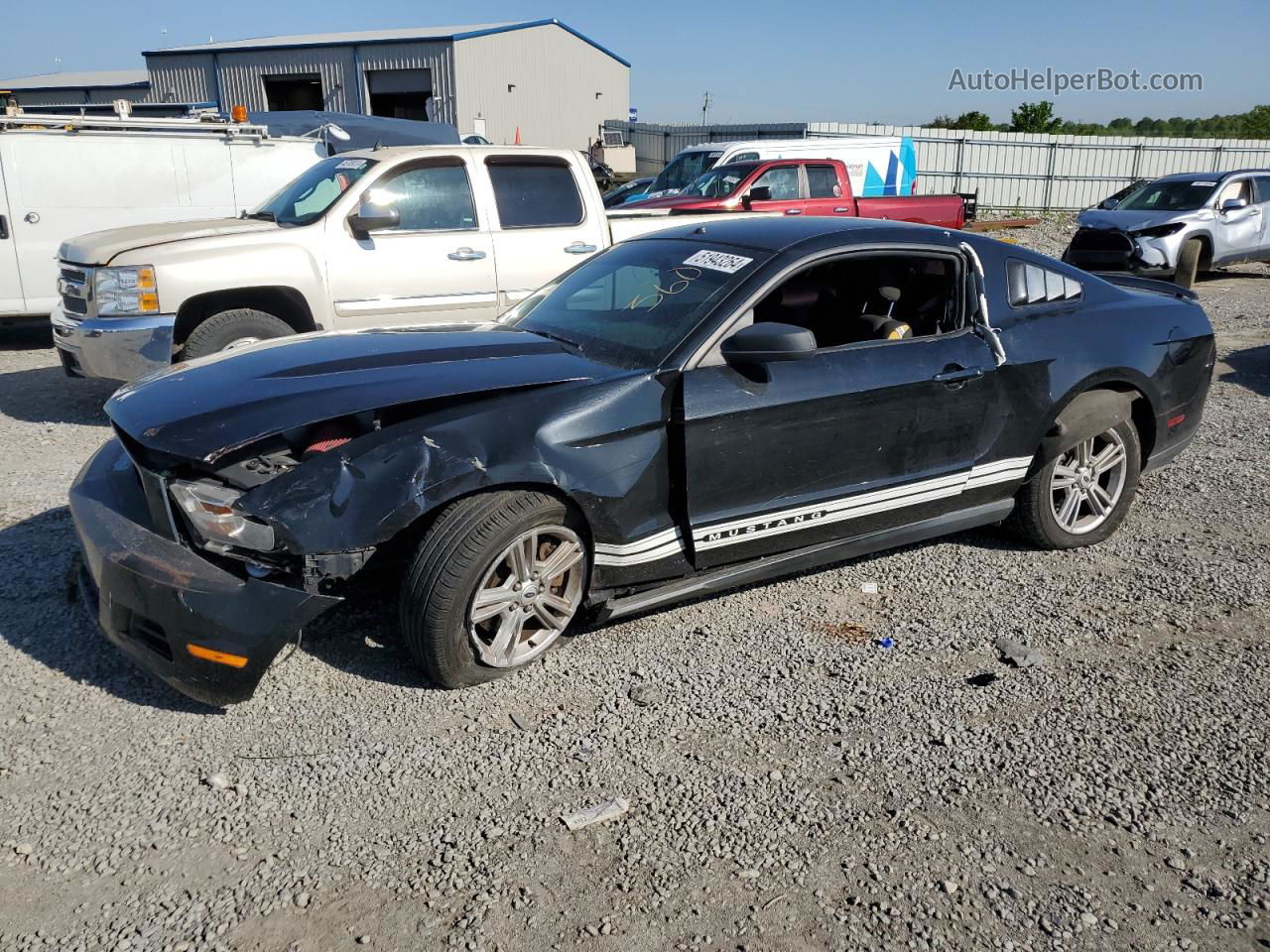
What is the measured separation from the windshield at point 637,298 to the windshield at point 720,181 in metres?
10.4

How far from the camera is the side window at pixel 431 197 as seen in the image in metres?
7.38

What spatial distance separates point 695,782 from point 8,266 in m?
8.73

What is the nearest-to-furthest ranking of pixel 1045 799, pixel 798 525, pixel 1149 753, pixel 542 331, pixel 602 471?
pixel 1045 799
pixel 1149 753
pixel 602 471
pixel 798 525
pixel 542 331

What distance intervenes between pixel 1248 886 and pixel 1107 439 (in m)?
2.65

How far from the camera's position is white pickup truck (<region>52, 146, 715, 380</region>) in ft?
21.8

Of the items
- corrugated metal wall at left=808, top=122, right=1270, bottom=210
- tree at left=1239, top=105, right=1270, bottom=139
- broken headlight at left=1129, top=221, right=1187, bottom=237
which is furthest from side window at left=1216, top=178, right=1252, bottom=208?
tree at left=1239, top=105, right=1270, bottom=139

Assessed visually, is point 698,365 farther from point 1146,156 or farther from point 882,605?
point 1146,156

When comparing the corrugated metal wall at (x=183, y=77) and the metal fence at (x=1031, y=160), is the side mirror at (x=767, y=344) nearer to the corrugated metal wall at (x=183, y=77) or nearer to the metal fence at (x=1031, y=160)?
the metal fence at (x=1031, y=160)

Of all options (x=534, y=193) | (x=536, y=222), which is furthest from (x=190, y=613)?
(x=534, y=193)

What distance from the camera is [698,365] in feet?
12.5

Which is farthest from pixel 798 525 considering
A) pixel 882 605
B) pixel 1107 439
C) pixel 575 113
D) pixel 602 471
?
pixel 575 113

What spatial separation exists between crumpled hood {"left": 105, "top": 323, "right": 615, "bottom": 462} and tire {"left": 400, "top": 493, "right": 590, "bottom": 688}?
460mm

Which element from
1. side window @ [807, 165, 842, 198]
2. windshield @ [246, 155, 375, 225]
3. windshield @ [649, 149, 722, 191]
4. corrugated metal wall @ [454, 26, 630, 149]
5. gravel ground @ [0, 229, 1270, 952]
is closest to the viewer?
gravel ground @ [0, 229, 1270, 952]

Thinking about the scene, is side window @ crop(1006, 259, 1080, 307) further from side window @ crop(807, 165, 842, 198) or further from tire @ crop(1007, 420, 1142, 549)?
side window @ crop(807, 165, 842, 198)
